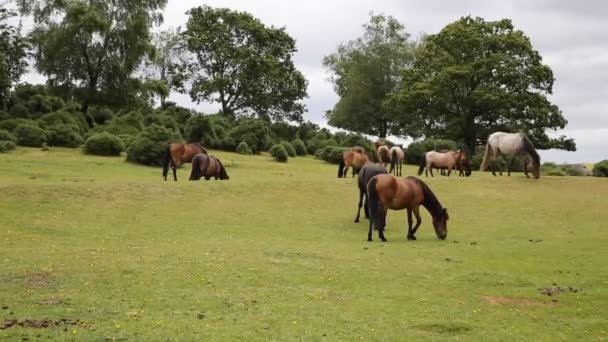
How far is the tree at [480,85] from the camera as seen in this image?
143 feet

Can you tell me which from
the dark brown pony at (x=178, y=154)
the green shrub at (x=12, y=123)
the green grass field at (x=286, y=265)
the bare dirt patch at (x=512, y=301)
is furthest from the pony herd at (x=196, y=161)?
the bare dirt patch at (x=512, y=301)

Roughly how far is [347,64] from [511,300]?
53303mm

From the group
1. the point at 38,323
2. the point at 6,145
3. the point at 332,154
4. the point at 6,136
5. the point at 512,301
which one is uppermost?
the point at 332,154

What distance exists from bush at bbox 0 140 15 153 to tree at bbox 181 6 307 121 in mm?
24144

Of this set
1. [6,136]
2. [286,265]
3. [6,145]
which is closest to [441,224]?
[286,265]

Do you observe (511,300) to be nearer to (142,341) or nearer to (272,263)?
(272,263)

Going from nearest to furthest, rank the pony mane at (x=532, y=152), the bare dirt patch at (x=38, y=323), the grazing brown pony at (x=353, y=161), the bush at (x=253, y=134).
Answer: the bare dirt patch at (x=38, y=323) → the grazing brown pony at (x=353, y=161) → the pony mane at (x=532, y=152) → the bush at (x=253, y=134)

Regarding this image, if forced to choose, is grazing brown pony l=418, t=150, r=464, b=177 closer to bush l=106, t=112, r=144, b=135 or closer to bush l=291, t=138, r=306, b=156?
bush l=291, t=138, r=306, b=156

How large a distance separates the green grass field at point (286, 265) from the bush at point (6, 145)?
30.3ft

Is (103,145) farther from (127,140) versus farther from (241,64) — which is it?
(241,64)

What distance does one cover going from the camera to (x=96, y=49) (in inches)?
1722

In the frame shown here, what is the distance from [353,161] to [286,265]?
14627 mm

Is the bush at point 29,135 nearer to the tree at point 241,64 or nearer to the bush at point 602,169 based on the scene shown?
the tree at point 241,64

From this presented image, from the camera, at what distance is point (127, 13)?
1778 inches
